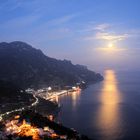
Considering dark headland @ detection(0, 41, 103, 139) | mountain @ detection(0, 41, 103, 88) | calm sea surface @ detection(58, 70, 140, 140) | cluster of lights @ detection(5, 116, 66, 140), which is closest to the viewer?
cluster of lights @ detection(5, 116, 66, 140)

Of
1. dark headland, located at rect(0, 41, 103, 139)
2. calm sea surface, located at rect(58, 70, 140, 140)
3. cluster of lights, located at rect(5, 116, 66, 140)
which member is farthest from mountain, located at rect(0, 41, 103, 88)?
cluster of lights, located at rect(5, 116, 66, 140)

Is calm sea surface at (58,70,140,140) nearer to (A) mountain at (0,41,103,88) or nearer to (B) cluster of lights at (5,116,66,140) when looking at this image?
(B) cluster of lights at (5,116,66,140)

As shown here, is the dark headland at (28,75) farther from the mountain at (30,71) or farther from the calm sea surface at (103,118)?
the calm sea surface at (103,118)

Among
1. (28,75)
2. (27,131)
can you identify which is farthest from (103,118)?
(28,75)

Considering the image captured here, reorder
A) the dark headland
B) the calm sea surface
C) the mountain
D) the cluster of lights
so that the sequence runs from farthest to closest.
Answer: the mountain → the dark headland → the calm sea surface → the cluster of lights

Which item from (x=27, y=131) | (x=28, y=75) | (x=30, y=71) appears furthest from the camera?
(x=30, y=71)

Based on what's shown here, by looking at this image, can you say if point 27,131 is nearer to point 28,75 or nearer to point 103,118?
point 103,118

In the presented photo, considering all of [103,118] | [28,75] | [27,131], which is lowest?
[103,118]

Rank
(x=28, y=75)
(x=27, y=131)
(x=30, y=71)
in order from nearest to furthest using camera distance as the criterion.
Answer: (x=27, y=131), (x=28, y=75), (x=30, y=71)

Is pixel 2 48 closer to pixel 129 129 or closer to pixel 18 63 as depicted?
pixel 18 63

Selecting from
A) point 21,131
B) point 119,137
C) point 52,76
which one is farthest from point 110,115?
point 52,76

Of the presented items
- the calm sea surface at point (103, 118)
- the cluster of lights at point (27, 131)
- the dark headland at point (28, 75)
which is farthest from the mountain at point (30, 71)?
the cluster of lights at point (27, 131)

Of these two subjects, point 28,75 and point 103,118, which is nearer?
point 103,118
